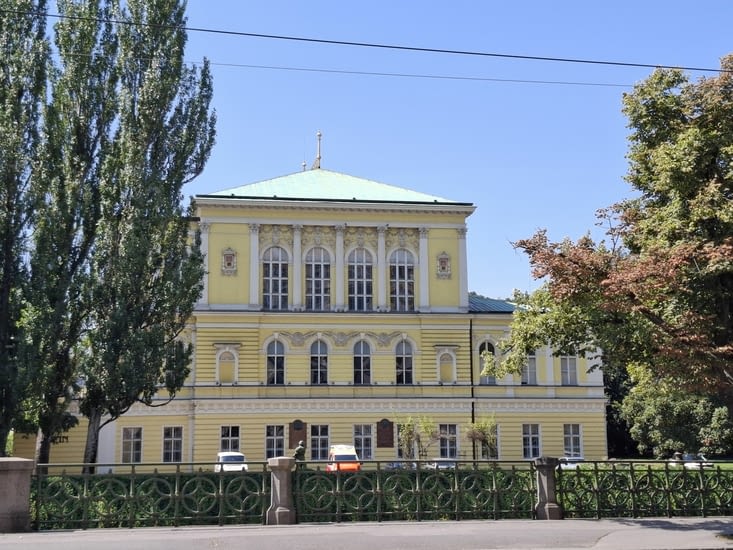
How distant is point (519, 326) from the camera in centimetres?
2017

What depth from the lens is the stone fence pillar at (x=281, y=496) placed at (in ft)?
56.5

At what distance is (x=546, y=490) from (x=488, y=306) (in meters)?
28.7

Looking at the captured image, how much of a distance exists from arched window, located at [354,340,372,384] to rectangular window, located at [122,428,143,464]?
11.2 m

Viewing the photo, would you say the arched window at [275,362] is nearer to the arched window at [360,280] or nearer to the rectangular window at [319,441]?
the rectangular window at [319,441]

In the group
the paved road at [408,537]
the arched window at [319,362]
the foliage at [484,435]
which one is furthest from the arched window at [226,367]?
the paved road at [408,537]

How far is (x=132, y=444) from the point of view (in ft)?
135

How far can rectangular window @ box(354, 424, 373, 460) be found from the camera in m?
42.0

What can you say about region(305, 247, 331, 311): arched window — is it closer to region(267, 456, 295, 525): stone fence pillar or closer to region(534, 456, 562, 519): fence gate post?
region(534, 456, 562, 519): fence gate post

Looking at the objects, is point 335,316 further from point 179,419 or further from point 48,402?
point 48,402

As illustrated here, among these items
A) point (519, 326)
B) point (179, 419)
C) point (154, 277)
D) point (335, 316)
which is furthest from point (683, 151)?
point (179, 419)

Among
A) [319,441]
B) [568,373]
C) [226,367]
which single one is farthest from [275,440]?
[568,373]

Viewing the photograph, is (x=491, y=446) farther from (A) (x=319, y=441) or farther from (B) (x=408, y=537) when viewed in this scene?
(B) (x=408, y=537)

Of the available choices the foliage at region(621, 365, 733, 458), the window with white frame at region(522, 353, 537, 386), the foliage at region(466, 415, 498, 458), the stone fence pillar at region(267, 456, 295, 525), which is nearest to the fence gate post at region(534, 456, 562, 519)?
the stone fence pillar at region(267, 456, 295, 525)

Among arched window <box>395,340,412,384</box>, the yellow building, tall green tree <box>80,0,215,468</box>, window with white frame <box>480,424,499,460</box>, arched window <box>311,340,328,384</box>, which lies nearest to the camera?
tall green tree <box>80,0,215,468</box>
